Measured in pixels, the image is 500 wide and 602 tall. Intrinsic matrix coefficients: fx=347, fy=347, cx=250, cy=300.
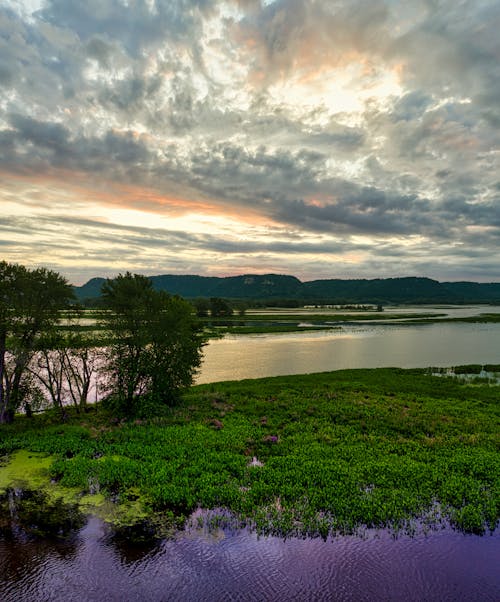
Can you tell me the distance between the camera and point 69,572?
489 inches

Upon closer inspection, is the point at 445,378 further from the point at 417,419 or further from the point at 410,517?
the point at 410,517

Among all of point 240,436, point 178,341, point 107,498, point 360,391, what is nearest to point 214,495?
point 107,498

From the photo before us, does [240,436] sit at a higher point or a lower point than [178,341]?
lower

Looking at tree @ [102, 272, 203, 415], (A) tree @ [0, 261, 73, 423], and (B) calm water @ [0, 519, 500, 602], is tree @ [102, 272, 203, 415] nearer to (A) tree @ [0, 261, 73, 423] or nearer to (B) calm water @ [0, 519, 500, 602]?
(A) tree @ [0, 261, 73, 423]

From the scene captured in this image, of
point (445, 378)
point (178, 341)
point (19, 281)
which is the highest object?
point (19, 281)

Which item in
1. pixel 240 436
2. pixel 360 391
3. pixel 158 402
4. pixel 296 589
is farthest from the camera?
pixel 360 391

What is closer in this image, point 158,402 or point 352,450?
point 352,450

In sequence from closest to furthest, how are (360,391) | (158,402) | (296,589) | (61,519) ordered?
(296,589), (61,519), (158,402), (360,391)

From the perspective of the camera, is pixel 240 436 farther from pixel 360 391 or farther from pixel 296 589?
pixel 360 391

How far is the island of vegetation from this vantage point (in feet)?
52.6

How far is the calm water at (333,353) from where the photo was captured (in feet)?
201

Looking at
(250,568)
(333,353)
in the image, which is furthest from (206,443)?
(333,353)

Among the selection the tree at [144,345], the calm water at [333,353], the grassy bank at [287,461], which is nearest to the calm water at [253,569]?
the grassy bank at [287,461]

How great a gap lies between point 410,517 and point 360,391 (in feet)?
92.0
